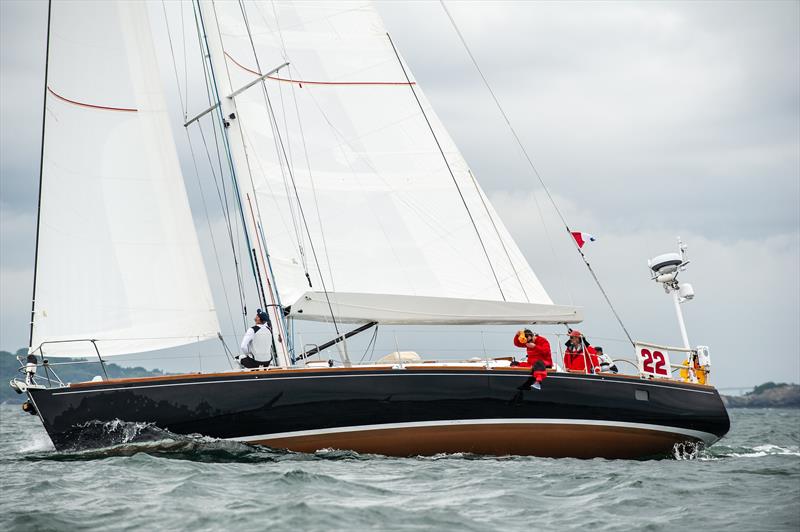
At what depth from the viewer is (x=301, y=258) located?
13820 millimetres

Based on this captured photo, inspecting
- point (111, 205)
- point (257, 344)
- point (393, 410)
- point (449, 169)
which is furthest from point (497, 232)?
point (111, 205)

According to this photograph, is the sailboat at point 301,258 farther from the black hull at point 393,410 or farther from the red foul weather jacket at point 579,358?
the red foul weather jacket at point 579,358

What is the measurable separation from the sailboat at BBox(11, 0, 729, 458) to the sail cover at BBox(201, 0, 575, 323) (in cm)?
3

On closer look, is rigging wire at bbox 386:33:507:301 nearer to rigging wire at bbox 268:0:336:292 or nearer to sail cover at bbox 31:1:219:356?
rigging wire at bbox 268:0:336:292

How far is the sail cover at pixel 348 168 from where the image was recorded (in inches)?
548

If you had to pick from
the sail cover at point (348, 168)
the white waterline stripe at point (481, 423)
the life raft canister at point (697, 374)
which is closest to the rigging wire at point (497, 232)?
the sail cover at point (348, 168)

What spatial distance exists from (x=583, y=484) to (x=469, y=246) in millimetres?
5079

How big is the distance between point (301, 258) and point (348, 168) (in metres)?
1.73

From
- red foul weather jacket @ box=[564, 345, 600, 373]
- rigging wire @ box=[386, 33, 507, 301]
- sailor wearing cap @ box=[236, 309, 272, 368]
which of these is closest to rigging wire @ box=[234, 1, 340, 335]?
sailor wearing cap @ box=[236, 309, 272, 368]

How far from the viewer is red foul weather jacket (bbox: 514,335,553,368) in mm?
13289

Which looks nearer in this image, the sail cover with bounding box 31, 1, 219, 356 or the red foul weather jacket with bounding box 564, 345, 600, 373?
the sail cover with bounding box 31, 1, 219, 356

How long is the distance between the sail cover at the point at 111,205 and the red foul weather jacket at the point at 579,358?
5340 mm

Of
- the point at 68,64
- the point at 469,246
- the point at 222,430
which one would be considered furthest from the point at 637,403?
the point at 68,64

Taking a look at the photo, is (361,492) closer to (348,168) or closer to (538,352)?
(538,352)
